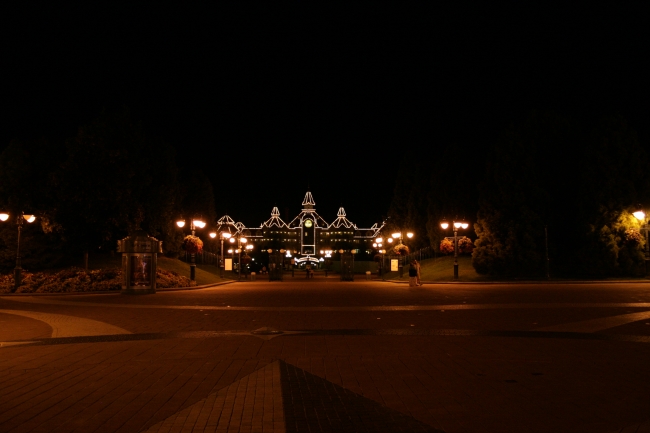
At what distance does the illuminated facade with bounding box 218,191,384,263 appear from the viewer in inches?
7032

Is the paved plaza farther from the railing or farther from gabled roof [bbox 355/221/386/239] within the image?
gabled roof [bbox 355/221/386/239]

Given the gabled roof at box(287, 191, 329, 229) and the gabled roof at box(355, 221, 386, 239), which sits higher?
the gabled roof at box(287, 191, 329, 229)

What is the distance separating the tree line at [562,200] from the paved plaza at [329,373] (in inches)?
947

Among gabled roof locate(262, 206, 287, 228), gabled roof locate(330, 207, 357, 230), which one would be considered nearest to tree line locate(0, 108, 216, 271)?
gabled roof locate(262, 206, 287, 228)

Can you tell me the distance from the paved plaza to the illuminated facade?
16071 centimetres

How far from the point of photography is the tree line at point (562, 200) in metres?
38.9

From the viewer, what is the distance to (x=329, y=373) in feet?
28.4

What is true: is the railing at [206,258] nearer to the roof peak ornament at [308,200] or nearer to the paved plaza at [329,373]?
the paved plaza at [329,373]

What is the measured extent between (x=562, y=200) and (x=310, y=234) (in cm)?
14026

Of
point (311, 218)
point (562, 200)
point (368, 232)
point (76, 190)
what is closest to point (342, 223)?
point (368, 232)

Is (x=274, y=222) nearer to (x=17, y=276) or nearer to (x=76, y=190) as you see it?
(x=76, y=190)

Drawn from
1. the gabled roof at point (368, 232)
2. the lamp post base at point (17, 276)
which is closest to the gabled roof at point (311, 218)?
the gabled roof at point (368, 232)

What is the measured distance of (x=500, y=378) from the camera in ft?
27.0

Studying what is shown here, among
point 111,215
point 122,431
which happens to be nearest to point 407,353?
point 122,431
